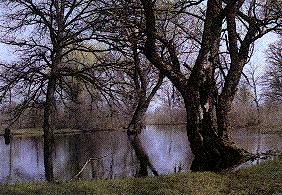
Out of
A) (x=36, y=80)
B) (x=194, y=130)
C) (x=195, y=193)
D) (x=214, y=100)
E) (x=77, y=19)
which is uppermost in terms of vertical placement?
(x=77, y=19)

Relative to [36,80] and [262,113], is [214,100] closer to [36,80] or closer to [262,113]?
[36,80]

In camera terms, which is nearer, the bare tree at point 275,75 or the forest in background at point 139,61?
the forest in background at point 139,61

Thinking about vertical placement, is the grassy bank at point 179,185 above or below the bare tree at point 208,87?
below

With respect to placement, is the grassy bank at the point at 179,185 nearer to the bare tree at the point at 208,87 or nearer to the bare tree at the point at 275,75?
the bare tree at the point at 208,87

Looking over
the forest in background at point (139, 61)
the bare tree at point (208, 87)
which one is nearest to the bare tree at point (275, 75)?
the forest in background at point (139, 61)

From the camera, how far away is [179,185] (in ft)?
28.6

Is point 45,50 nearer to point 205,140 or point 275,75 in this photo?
point 205,140

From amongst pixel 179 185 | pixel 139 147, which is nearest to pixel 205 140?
pixel 179 185

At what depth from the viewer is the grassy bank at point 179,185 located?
26.8 ft

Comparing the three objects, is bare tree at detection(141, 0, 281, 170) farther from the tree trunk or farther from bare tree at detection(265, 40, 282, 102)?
bare tree at detection(265, 40, 282, 102)

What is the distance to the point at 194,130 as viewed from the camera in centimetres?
1173

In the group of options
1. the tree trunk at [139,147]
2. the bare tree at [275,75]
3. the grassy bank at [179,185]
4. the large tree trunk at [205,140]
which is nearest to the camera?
the grassy bank at [179,185]

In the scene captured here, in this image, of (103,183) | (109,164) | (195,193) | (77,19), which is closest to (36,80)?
(77,19)

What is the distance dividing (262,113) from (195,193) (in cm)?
3548
